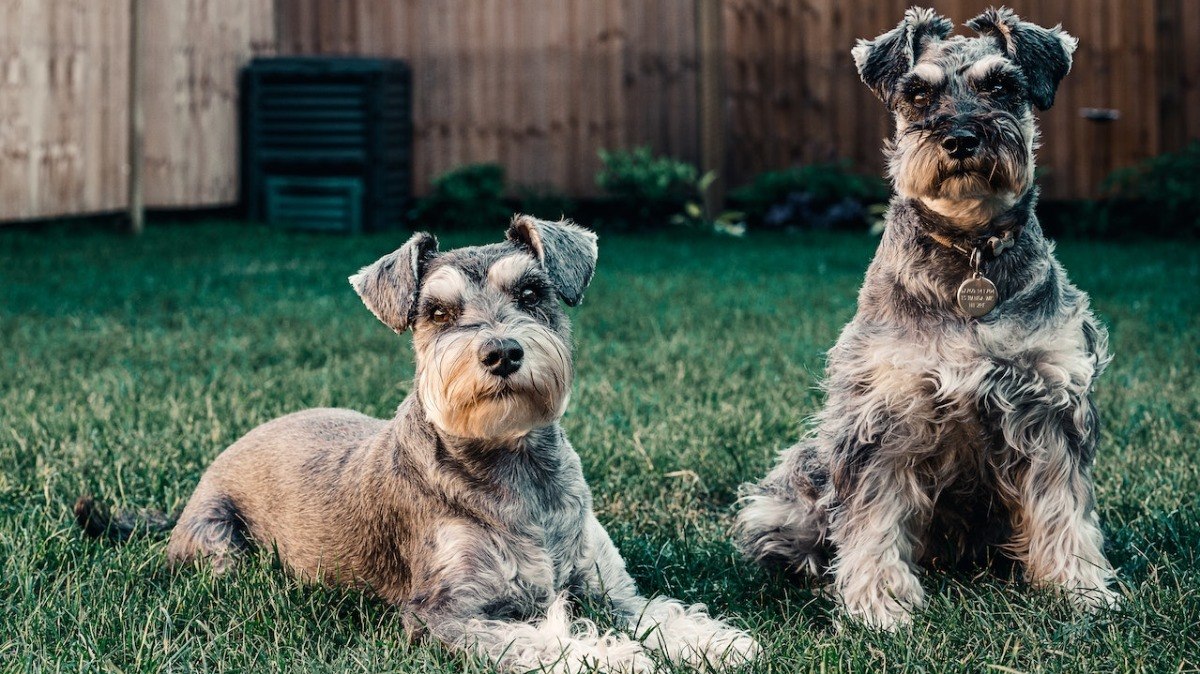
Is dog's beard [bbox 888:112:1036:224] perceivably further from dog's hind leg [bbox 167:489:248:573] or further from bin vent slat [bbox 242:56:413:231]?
bin vent slat [bbox 242:56:413:231]

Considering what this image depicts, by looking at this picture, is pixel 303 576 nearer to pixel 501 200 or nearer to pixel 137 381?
pixel 137 381

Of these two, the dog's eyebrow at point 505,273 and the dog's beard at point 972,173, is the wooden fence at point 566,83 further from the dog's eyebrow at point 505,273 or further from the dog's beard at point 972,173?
Result: the dog's beard at point 972,173

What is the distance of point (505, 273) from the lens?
137 inches

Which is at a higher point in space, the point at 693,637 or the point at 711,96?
the point at 711,96

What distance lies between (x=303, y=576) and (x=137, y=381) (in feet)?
9.67

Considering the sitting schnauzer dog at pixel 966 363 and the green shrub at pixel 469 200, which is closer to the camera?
the sitting schnauzer dog at pixel 966 363

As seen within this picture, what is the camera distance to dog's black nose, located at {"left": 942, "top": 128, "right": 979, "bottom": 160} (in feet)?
11.2

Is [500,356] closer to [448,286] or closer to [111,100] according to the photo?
[448,286]

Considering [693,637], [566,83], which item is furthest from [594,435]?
[566,83]

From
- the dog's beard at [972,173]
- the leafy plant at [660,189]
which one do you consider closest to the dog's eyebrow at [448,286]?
the dog's beard at [972,173]

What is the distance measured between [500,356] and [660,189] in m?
10.3

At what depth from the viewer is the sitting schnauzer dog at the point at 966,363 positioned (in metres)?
3.43

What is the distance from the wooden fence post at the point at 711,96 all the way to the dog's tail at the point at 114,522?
9.84 m

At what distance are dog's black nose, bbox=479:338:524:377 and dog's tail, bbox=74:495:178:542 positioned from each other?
1.53m
